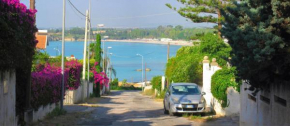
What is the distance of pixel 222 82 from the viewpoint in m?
20.1

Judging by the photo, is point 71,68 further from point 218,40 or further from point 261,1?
point 261,1

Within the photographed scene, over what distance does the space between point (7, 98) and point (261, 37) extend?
22.7ft

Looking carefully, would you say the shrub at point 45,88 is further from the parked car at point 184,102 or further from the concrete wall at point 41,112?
the parked car at point 184,102

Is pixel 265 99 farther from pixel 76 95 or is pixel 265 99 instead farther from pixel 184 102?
pixel 76 95

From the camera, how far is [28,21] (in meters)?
13.9

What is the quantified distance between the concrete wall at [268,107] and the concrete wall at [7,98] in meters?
6.75

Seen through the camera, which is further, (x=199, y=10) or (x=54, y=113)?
(x=199, y=10)

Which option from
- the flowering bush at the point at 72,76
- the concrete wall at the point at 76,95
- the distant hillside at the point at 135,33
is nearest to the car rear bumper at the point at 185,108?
the concrete wall at the point at 76,95

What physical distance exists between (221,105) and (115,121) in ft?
17.7

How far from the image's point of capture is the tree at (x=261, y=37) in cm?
840

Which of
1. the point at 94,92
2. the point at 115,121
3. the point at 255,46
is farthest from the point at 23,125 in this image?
the point at 94,92

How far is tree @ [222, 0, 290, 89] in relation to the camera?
840 centimetres

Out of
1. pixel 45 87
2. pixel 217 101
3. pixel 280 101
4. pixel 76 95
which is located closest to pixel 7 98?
pixel 280 101

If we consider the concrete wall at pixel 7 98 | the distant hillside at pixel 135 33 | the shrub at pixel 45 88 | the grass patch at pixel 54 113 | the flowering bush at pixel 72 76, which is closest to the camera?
the concrete wall at pixel 7 98
